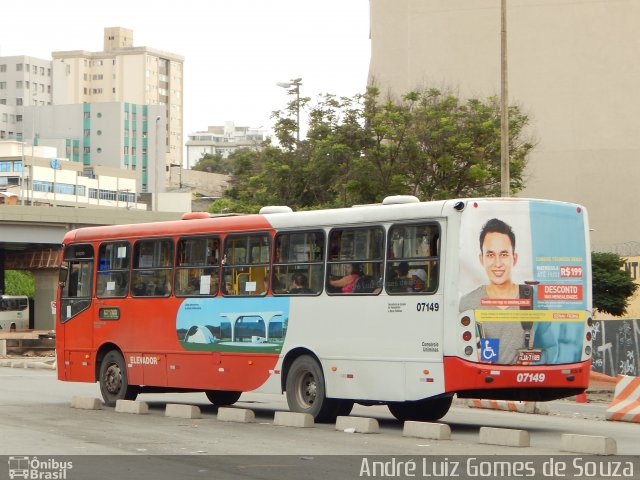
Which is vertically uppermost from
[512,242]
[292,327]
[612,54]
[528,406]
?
[612,54]

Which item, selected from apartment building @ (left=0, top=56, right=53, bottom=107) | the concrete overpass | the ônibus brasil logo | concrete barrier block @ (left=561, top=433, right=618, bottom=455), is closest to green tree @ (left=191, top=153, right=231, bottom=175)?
apartment building @ (left=0, top=56, right=53, bottom=107)

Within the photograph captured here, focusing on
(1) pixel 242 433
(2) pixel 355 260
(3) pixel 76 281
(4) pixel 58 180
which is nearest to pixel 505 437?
(1) pixel 242 433

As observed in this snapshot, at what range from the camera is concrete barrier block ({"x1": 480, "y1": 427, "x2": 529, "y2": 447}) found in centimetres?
1437

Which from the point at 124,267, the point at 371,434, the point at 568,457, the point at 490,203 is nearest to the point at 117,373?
the point at 124,267

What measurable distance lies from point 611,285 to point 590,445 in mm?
28327

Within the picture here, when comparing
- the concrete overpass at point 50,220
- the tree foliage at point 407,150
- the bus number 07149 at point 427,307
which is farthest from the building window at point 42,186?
the bus number 07149 at point 427,307

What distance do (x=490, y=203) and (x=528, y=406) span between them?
22.8 feet

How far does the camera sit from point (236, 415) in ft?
59.8

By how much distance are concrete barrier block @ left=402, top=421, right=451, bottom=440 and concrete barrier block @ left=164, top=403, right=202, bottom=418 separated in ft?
13.1

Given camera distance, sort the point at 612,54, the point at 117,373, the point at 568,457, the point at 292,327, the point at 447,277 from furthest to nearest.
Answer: the point at 612,54 → the point at 117,373 → the point at 292,327 → the point at 447,277 → the point at 568,457

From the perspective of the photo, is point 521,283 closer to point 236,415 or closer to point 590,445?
point 590,445

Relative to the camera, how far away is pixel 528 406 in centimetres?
2227

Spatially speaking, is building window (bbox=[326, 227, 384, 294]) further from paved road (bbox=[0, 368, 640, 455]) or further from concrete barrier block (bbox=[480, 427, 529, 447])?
concrete barrier block (bbox=[480, 427, 529, 447])

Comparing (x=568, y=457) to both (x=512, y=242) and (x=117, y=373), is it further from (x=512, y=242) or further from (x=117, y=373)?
(x=117, y=373)
